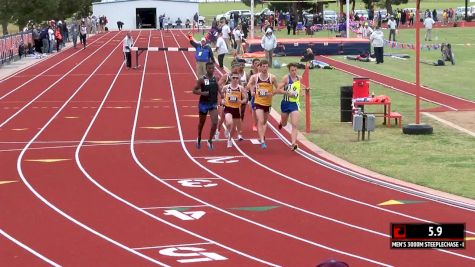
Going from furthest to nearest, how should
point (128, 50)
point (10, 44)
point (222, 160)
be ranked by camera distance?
point (10, 44)
point (128, 50)
point (222, 160)

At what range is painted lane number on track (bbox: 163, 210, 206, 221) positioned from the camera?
41.6 ft

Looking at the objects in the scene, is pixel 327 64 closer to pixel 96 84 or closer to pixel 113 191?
pixel 96 84

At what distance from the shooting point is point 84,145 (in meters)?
20.0

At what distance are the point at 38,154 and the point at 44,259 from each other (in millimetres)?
8473

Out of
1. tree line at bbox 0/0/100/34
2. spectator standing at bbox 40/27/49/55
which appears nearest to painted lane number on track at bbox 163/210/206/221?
spectator standing at bbox 40/27/49/55

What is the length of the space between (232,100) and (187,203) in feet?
18.6

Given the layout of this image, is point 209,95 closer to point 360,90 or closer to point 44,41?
point 360,90

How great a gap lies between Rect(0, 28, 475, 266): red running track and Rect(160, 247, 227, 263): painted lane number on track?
13 millimetres

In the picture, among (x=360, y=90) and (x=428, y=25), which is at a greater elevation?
(x=428, y=25)

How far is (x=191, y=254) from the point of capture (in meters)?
10.8

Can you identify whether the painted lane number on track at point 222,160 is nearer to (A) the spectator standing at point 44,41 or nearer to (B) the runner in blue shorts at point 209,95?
→ (B) the runner in blue shorts at point 209,95

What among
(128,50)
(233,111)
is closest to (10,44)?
(128,50)

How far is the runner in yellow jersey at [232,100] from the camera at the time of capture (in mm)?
19047
